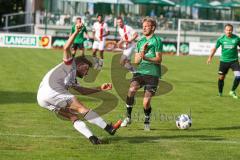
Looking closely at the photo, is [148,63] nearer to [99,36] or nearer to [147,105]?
[147,105]

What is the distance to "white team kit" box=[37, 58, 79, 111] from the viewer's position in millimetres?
11070

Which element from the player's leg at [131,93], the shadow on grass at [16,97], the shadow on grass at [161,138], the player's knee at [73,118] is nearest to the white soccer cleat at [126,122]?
the player's leg at [131,93]

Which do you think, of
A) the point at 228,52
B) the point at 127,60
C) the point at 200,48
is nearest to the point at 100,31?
the point at 127,60

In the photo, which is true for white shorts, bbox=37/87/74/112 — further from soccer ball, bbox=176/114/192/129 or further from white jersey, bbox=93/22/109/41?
white jersey, bbox=93/22/109/41

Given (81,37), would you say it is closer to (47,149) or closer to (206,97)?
(206,97)

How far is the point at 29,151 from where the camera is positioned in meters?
10.5

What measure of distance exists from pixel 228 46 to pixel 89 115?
9286mm

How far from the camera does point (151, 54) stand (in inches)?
508

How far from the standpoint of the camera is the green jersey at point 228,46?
19.8 metres

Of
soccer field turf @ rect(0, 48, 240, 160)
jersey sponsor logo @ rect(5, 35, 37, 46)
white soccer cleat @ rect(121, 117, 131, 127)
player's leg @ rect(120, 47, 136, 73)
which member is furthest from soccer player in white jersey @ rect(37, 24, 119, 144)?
jersey sponsor logo @ rect(5, 35, 37, 46)

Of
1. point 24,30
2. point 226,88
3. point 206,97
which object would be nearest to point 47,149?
point 206,97

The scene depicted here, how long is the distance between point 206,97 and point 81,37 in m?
10.6

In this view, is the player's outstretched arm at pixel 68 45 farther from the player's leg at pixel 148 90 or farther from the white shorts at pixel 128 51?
the white shorts at pixel 128 51

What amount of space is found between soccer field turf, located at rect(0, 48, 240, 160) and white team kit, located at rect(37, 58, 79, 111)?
73 cm
